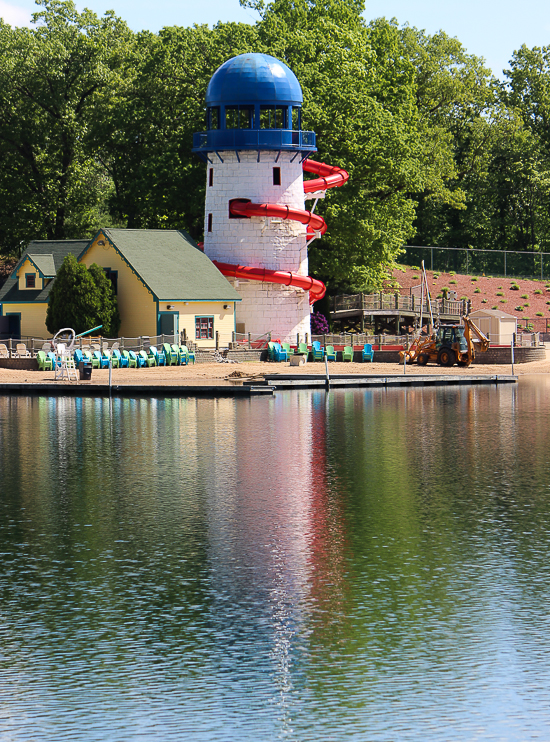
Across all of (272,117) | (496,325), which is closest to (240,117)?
(272,117)

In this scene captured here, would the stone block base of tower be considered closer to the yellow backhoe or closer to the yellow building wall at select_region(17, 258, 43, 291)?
the yellow backhoe

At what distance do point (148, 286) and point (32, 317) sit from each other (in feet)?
29.6

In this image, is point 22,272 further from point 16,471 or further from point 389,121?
point 16,471

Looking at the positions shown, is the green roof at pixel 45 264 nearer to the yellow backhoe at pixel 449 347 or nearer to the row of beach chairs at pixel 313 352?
the row of beach chairs at pixel 313 352

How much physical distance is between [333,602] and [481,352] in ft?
170

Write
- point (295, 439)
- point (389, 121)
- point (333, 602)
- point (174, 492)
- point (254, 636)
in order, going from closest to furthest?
1. point (254, 636)
2. point (333, 602)
3. point (174, 492)
4. point (295, 439)
5. point (389, 121)

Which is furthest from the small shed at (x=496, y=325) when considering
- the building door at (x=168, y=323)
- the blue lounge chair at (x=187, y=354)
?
the blue lounge chair at (x=187, y=354)

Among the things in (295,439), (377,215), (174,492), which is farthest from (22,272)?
(174,492)

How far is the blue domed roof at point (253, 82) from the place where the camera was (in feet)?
209

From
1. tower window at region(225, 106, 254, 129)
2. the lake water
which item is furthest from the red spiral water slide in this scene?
the lake water

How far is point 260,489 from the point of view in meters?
21.9

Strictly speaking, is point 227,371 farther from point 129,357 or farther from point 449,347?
point 449,347

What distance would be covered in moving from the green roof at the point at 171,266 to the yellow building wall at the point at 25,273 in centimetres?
566

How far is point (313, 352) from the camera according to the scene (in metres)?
62.5
